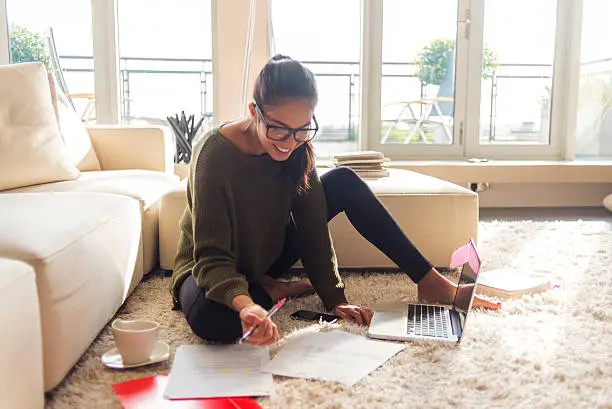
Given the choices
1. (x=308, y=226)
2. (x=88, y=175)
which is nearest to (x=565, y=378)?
(x=308, y=226)

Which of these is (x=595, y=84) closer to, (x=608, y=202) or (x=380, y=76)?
(x=608, y=202)

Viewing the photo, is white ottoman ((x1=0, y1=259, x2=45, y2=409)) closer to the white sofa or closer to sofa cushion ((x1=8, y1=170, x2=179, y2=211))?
the white sofa

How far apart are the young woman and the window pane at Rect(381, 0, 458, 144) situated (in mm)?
2622

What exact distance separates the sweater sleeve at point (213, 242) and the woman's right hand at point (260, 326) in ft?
0.33

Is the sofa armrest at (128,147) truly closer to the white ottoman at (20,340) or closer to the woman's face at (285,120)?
the woman's face at (285,120)

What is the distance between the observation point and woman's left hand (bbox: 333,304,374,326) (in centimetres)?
174

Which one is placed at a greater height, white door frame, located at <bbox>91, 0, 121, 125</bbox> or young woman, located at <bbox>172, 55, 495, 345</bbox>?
white door frame, located at <bbox>91, 0, 121, 125</bbox>

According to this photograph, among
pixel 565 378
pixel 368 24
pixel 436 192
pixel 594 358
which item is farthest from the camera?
pixel 368 24

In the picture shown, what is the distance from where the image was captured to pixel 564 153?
4.40 metres

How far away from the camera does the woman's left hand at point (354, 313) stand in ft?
5.71

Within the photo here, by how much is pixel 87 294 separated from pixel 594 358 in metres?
1.17

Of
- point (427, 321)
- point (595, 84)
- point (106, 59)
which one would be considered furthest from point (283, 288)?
point (595, 84)

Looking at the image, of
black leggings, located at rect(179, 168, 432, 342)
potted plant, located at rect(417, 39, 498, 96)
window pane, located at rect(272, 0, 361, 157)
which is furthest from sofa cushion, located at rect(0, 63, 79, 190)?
potted plant, located at rect(417, 39, 498, 96)

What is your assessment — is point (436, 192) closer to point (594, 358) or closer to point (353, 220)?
point (353, 220)
